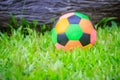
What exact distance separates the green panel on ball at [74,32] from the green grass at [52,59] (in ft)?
0.47

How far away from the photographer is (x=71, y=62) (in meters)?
2.80

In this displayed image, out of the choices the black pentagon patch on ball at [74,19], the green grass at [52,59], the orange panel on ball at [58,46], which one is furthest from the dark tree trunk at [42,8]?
the orange panel on ball at [58,46]

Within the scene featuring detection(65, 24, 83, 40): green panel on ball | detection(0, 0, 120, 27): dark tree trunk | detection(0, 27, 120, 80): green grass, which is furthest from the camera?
detection(0, 0, 120, 27): dark tree trunk

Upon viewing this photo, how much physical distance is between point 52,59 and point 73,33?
1.32 ft

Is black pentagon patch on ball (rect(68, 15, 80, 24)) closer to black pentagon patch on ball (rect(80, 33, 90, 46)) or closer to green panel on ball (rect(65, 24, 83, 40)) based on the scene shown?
green panel on ball (rect(65, 24, 83, 40))

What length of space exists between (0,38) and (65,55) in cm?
100

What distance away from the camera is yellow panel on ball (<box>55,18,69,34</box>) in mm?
3131

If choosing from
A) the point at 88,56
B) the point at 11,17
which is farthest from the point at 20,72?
the point at 11,17

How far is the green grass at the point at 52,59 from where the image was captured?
2463 millimetres

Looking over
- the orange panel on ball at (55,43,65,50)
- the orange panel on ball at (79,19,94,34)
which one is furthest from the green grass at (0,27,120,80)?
the orange panel on ball at (79,19,94,34)

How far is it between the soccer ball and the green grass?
3.1 inches

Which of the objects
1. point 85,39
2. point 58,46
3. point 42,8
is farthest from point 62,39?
point 42,8

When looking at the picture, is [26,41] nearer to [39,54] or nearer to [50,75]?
[39,54]

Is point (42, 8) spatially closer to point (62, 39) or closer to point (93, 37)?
point (62, 39)
